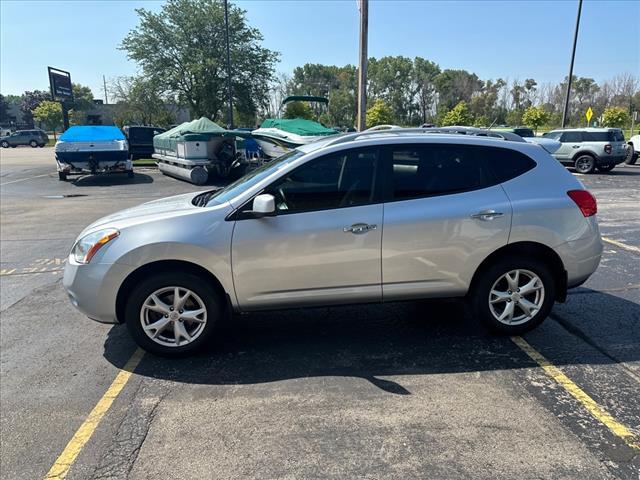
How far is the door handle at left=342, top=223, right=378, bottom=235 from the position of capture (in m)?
3.82

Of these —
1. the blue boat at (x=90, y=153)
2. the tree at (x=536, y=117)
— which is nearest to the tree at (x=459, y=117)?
the tree at (x=536, y=117)

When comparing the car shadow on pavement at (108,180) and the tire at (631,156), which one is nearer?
the car shadow on pavement at (108,180)

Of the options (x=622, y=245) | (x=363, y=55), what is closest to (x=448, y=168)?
(x=622, y=245)

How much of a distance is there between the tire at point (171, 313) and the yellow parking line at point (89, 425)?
24 cm

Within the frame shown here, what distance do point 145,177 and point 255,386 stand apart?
695 inches

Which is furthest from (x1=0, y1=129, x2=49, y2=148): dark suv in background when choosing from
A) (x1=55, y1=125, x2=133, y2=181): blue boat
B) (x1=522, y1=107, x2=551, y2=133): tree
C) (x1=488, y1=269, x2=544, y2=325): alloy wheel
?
(x1=488, y1=269, x2=544, y2=325): alloy wheel

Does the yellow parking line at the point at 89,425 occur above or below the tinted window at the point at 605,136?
below

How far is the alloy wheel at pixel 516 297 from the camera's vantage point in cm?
408

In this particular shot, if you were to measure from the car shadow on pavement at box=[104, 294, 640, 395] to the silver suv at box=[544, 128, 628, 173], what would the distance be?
16173 millimetres

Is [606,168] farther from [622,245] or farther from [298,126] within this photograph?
[622,245]

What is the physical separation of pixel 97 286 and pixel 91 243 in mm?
360

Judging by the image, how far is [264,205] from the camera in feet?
12.0

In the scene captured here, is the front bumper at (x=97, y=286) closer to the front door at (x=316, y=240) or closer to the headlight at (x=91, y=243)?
the headlight at (x=91, y=243)

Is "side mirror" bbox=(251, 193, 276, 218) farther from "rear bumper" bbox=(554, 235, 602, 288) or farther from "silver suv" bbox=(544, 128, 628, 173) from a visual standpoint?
"silver suv" bbox=(544, 128, 628, 173)
